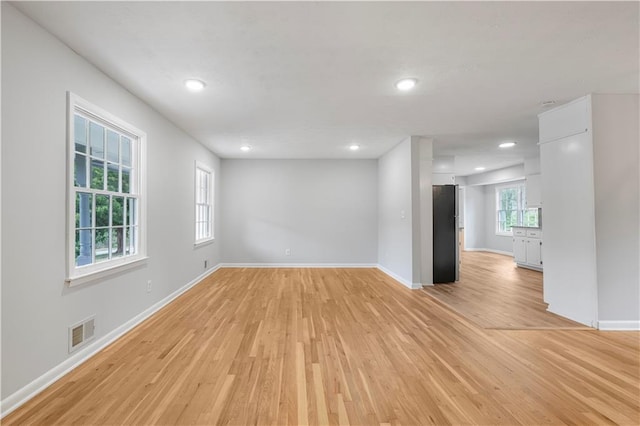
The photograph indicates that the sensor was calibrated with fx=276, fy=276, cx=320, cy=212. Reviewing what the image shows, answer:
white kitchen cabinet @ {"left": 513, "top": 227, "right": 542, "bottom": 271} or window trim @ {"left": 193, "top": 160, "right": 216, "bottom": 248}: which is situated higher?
window trim @ {"left": 193, "top": 160, "right": 216, "bottom": 248}

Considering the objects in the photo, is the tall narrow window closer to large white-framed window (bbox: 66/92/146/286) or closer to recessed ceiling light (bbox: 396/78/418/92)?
large white-framed window (bbox: 66/92/146/286)

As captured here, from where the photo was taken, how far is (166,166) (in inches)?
152

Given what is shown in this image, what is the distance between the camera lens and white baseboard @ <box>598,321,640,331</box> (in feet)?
9.70

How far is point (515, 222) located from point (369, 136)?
6.66m

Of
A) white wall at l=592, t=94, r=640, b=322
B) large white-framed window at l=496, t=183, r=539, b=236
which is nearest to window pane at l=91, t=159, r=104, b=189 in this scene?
white wall at l=592, t=94, r=640, b=322

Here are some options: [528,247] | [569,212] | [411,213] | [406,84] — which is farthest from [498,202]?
[406,84]

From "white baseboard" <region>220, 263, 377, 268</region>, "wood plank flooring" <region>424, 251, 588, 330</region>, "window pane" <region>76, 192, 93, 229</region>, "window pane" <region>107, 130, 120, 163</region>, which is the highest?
"window pane" <region>107, 130, 120, 163</region>

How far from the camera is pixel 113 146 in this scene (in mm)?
2859

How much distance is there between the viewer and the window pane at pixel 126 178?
300cm

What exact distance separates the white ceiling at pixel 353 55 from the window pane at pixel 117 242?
1.51 meters

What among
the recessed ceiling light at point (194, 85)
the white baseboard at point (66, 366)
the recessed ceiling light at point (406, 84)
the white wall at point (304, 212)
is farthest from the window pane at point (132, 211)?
the white wall at point (304, 212)

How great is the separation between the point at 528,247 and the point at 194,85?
24.7 ft

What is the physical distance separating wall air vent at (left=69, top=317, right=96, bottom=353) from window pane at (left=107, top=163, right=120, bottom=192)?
4.11ft

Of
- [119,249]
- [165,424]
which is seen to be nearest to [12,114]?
[119,249]
